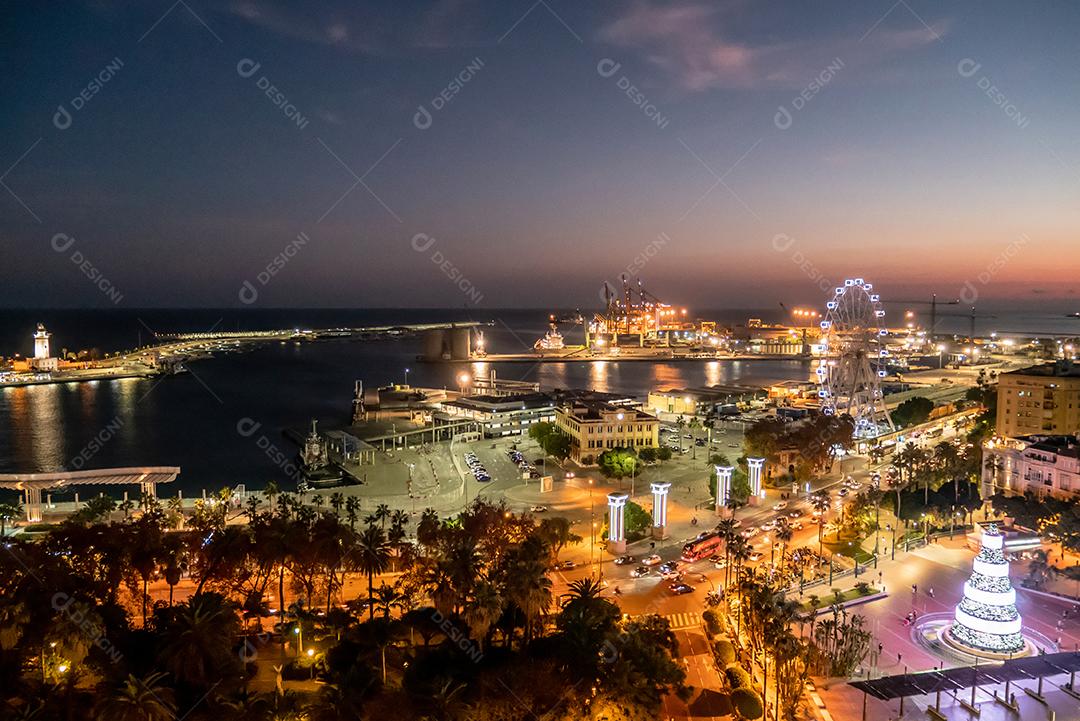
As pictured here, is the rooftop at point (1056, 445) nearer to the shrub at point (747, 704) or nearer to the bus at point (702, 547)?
the bus at point (702, 547)

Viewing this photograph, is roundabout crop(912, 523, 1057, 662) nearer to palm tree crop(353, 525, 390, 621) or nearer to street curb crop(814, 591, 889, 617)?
street curb crop(814, 591, 889, 617)

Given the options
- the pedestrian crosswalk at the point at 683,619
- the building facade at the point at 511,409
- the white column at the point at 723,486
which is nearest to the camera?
the pedestrian crosswalk at the point at 683,619

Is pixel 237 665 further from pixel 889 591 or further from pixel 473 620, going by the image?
pixel 889 591

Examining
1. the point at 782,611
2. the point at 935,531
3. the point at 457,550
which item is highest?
the point at 457,550

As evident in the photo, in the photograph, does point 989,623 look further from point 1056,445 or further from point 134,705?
point 134,705

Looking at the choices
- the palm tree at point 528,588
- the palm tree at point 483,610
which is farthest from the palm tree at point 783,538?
the palm tree at point 483,610

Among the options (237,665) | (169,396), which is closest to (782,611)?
(237,665)

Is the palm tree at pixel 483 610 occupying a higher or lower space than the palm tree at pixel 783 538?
higher

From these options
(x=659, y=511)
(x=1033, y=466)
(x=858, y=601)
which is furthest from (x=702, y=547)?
(x=1033, y=466)
